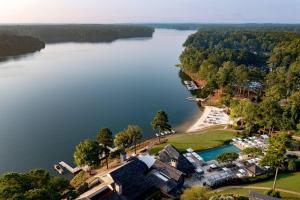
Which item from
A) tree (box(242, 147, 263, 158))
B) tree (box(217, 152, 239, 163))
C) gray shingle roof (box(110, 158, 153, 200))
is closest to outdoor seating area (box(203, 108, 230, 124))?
tree (box(242, 147, 263, 158))

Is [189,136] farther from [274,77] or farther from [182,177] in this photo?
[274,77]

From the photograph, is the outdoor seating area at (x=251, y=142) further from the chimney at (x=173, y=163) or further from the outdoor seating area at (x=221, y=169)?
the chimney at (x=173, y=163)

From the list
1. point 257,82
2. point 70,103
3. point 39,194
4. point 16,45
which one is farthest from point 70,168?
point 16,45

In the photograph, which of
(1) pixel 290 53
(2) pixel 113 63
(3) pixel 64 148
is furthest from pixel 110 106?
(1) pixel 290 53

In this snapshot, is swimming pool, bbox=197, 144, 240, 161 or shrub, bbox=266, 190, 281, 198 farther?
swimming pool, bbox=197, 144, 240, 161

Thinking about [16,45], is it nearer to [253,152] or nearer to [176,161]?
[176,161]

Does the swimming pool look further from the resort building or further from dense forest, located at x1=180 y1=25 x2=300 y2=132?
the resort building
